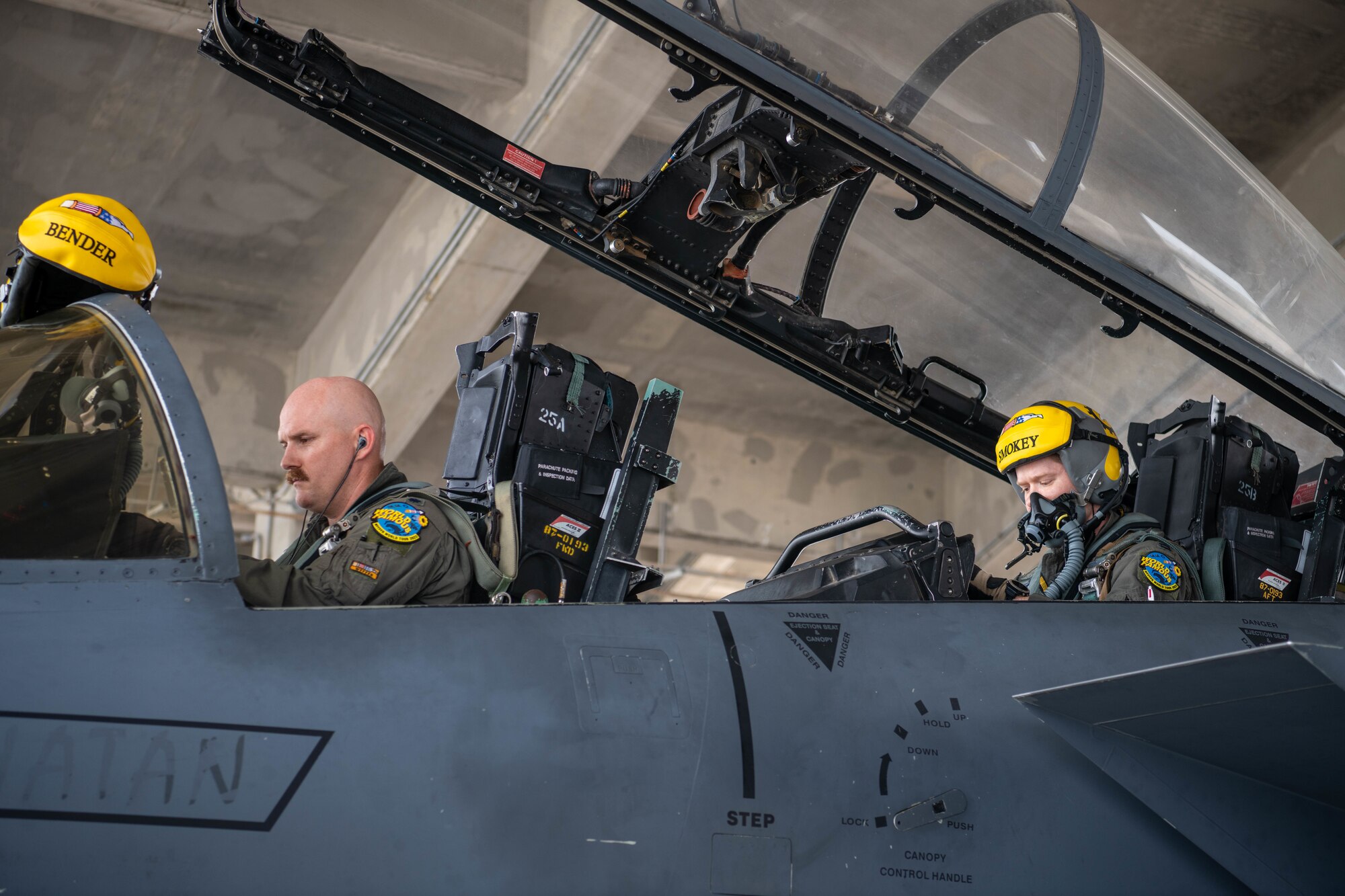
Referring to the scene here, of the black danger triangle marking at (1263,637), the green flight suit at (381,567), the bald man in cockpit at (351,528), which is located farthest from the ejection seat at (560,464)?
the black danger triangle marking at (1263,637)

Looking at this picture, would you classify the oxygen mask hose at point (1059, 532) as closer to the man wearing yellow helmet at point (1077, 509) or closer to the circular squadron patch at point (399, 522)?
the man wearing yellow helmet at point (1077, 509)

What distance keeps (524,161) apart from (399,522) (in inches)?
77.9

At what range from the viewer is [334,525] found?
111 inches

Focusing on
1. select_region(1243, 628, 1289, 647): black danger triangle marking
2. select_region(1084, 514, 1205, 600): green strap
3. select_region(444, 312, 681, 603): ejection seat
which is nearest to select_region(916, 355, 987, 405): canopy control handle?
select_region(1084, 514, 1205, 600): green strap

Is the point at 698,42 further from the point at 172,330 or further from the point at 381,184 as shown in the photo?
the point at 172,330

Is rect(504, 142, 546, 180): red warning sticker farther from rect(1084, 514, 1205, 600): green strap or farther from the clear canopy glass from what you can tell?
rect(1084, 514, 1205, 600): green strap

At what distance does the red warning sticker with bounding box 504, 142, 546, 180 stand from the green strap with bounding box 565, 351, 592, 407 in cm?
89

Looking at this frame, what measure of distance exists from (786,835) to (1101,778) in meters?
0.69

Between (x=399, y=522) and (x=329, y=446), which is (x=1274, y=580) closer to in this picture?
(x=399, y=522)

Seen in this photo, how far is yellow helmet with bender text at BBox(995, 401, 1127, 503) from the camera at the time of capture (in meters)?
3.71

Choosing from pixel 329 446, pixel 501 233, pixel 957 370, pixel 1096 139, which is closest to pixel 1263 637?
pixel 1096 139

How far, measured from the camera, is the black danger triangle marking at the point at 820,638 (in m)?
2.35

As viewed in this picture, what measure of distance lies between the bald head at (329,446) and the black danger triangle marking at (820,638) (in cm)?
118

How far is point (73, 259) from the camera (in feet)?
9.86
